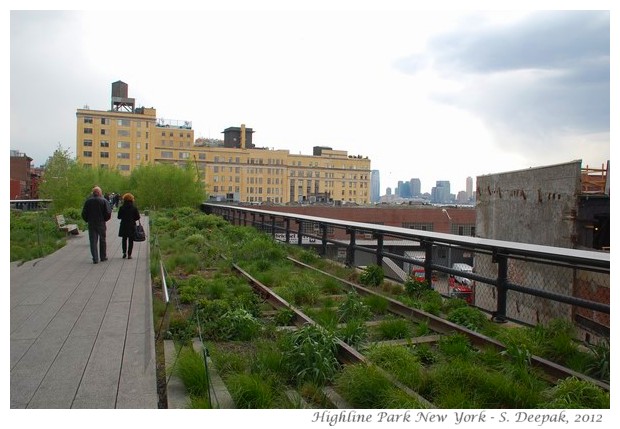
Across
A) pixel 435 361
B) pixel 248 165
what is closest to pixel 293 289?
pixel 435 361

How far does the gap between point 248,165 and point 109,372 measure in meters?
140

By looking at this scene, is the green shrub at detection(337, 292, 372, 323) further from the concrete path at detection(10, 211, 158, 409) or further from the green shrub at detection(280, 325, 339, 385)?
the concrete path at detection(10, 211, 158, 409)

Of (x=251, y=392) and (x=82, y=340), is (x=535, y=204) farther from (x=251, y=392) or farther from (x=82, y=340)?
(x=251, y=392)

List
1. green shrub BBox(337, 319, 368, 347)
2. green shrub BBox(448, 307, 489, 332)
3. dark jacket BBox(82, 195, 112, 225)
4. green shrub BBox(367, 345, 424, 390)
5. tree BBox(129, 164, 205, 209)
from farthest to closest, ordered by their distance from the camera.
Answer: tree BBox(129, 164, 205, 209) → dark jacket BBox(82, 195, 112, 225) → green shrub BBox(448, 307, 489, 332) → green shrub BBox(337, 319, 368, 347) → green shrub BBox(367, 345, 424, 390)

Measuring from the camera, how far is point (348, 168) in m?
158

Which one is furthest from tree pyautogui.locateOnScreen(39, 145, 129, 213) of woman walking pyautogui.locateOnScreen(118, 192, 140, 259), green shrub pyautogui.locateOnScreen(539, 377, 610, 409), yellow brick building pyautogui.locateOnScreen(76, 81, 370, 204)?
yellow brick building pyautogui.locateOnScreen(76, 81, 370, 204)

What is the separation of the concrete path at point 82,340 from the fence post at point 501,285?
4.48 metres

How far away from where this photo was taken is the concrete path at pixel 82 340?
468cm

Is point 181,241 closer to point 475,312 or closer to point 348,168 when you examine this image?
point 475,312

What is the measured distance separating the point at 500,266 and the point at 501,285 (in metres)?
0.26

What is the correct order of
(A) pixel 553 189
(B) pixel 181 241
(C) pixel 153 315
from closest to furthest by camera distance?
(C) pixel 153 315 < (B) pixel 181 241 < (A) pixel 553 189

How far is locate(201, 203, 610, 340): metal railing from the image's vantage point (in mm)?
6496

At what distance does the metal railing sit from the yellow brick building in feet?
260

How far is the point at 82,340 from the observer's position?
249 inches
